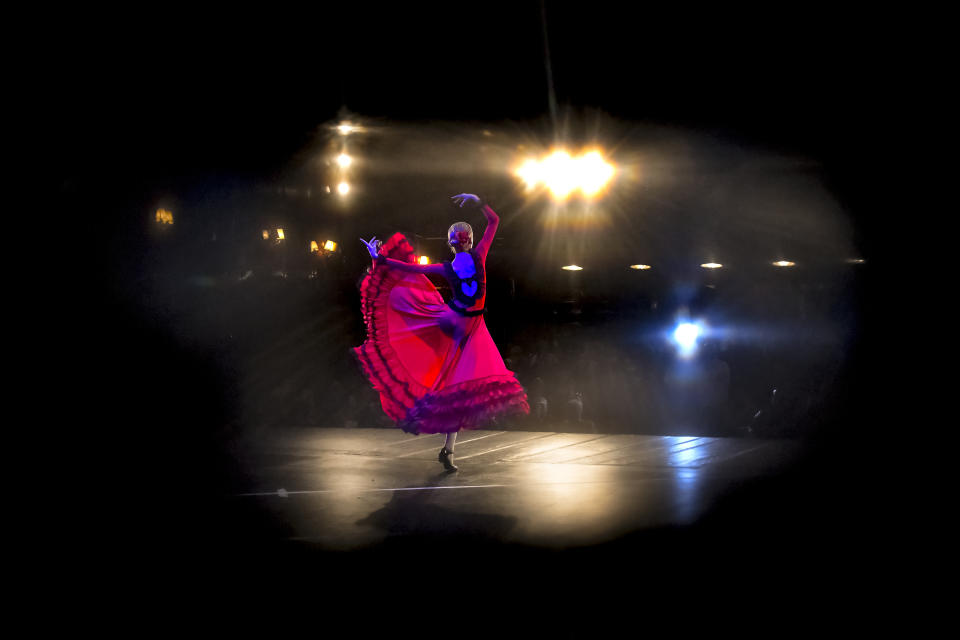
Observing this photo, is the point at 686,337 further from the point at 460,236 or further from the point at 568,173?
the point at 460,236

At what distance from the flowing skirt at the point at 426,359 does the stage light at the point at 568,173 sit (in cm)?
364

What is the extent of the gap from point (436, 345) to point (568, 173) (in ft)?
13.6

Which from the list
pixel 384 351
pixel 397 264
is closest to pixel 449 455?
pixel 384 351

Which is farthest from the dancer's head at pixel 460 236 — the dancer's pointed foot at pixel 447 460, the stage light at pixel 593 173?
the stage light at pixel 593 173

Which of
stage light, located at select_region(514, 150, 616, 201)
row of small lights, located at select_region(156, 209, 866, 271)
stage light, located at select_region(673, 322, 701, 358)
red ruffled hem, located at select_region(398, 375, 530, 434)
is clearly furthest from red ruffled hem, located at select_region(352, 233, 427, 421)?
stage light, located at select_region(673, 322, 701, 358)

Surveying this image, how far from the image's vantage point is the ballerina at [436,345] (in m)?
6.76

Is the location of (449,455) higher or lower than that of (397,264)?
lower

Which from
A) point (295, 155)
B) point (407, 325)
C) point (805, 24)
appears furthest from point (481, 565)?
point (295, 155)

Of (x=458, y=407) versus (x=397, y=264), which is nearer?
(x=458, y=407)

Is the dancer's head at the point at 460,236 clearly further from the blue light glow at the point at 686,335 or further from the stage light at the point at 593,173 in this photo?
the blue light glow at the point at 686,335

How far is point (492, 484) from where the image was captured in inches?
254

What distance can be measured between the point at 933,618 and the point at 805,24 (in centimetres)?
487

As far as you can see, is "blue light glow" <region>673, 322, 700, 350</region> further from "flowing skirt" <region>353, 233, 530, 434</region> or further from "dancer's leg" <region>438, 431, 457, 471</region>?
"dancer's leg" <region>438, 431, 457, 471</region>

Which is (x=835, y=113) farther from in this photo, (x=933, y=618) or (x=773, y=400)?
(x=933, y=618)
